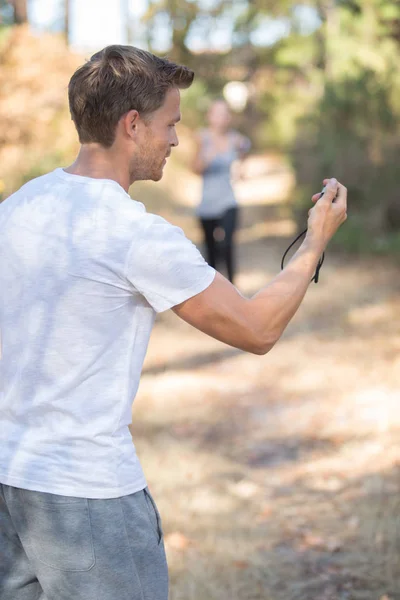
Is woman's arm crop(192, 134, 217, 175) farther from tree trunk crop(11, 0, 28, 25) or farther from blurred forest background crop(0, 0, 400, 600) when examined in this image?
tree trunk crop(11, 0, 28, 25)

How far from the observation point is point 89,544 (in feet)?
6.04

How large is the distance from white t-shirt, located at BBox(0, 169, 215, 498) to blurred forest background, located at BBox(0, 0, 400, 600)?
1.66 ft

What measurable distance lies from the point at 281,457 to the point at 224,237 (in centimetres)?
332

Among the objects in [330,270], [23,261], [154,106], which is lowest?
[330,270]

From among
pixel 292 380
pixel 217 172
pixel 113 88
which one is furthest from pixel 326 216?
pixel 217 172

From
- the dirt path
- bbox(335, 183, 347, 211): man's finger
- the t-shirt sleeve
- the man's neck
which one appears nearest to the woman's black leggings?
the dirt path

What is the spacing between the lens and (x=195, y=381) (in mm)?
7031

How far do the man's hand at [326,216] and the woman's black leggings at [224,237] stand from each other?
20.2ft

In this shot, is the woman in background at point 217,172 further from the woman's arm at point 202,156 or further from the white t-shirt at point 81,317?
the white t-shirt at point 81,317

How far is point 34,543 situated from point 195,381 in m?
5.16

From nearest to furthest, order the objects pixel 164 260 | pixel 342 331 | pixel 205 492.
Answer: pixel 164 260, pixel 205 492, pixel 342 331

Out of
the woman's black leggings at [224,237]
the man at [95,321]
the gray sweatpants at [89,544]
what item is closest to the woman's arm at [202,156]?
the woman's black leggings at [224,237]

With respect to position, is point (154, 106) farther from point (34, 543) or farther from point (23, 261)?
point (34, 543)

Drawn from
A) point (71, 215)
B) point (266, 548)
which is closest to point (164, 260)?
point (71, 215)
